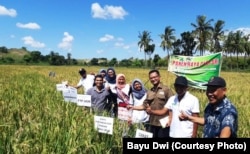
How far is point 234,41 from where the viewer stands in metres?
76.1

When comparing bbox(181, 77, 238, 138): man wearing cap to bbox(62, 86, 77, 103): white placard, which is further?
bbox(62, 86, 77, 103): white placard

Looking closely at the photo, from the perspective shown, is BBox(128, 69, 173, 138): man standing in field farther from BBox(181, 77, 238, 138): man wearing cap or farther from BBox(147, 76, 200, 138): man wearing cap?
BBox(181, 77, 238, 138): man wearing cap

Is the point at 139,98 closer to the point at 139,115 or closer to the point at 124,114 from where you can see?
the point at 139,115

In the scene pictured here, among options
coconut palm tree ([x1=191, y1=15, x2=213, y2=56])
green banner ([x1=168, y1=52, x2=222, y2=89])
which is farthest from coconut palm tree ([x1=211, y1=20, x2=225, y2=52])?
green banner ([x1=168, y1=52, x2=222, y2=89])

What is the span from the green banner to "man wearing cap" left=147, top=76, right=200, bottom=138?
8.04m

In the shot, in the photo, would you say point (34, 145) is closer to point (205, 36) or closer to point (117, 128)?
point (117, 128)

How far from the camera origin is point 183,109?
199 inches

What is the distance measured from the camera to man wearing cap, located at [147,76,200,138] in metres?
5.02

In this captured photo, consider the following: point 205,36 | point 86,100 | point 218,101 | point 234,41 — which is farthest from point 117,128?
point 234,41

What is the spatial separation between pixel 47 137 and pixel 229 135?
7.26 feet

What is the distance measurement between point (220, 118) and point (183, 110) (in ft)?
3.60

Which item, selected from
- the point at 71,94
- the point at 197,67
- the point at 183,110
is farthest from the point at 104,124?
the point at 197,67

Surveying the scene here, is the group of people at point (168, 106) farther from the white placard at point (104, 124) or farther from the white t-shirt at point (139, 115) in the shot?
the white placard at point (104, 124)

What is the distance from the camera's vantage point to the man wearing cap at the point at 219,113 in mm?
3891
